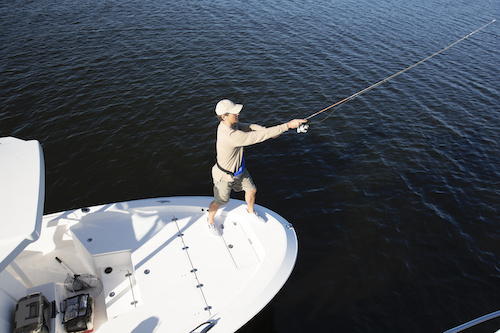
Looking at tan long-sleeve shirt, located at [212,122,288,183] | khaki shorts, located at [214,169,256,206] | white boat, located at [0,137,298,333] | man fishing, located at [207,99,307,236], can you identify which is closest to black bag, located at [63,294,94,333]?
white boat, located at [0,137,298,333]

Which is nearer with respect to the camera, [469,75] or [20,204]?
[20,204]

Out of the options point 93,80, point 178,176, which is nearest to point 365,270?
point 178,176

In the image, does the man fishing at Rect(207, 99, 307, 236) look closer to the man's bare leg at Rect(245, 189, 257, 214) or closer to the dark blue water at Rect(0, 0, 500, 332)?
the man's bare leg at Rect(245, 189, 257, 214)

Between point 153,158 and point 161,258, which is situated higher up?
point 153,158

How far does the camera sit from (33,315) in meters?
4.41

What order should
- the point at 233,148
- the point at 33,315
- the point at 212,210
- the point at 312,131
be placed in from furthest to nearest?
the point at 312,131 → the point at 212,210 → the point at 233,148 → the point at 33,315

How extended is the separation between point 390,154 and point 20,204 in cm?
960

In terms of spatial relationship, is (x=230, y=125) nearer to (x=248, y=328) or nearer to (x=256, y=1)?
(x=248, y=328)

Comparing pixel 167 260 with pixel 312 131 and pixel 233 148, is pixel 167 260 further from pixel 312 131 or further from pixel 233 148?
pixel 312 131

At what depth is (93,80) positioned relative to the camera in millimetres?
13398

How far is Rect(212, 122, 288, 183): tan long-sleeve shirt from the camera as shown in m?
4.74

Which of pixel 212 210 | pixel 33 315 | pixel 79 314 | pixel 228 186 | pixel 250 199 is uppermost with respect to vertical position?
pixel 228 186

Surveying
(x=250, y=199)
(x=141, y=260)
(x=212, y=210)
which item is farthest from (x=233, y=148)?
(x=141, y=260)

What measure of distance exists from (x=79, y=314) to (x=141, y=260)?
3.91 ft
